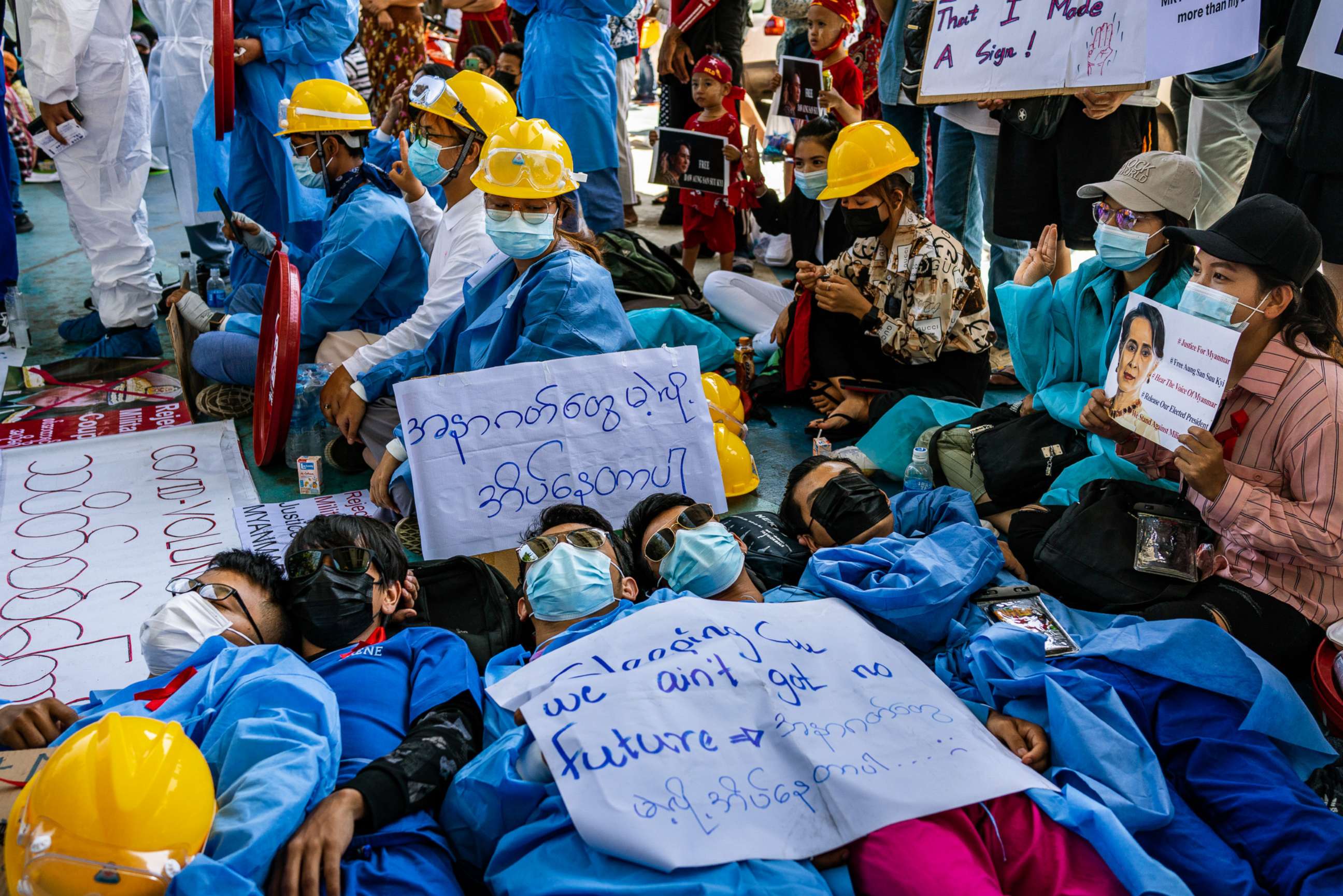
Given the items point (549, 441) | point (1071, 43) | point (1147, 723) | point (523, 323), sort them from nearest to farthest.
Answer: point (1147, 723) → point (549, 441) → point (523, 323) → point (1071, 43)

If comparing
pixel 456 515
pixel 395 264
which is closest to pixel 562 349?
pixel 456 515

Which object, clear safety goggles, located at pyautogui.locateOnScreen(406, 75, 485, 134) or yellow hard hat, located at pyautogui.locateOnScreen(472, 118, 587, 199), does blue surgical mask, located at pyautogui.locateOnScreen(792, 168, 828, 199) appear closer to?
clear safety goggles, located at pyautogui.locateOnScreen(406, 75, 485, 134)

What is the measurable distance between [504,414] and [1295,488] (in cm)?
239

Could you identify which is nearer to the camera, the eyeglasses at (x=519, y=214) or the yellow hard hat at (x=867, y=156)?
the eyeglasses at (x=519, y=214)

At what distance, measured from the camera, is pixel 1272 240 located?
8.90 ft

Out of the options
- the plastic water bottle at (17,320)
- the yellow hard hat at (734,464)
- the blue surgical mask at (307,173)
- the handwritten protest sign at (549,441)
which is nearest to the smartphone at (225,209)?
the blue surgical mask at (307,173)

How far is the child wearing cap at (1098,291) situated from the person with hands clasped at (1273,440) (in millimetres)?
224

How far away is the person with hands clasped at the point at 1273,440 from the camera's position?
2.72 metres

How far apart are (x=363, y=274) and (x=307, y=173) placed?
82 centimetres

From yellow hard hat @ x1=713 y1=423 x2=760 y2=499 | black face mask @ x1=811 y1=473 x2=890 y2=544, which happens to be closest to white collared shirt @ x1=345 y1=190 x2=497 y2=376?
yellow hard hat @ x1=713 y1=423 x2=760 y2=499

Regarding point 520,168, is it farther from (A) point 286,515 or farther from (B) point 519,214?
(A) point 286,515

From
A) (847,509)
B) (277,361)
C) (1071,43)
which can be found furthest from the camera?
(277,361)

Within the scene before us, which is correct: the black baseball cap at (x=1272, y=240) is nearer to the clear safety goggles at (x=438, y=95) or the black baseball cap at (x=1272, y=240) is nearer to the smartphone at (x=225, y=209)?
the clear safety goggles at (x=438, y=95)

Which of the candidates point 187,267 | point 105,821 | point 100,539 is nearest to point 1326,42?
point 105,821
